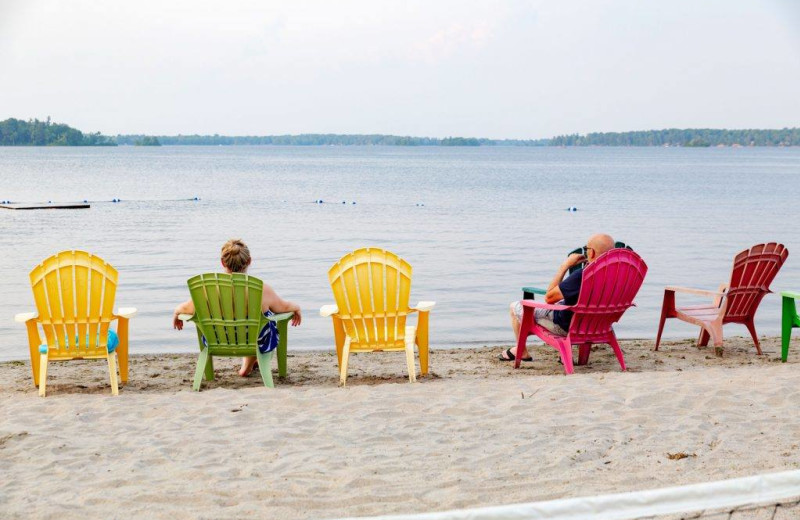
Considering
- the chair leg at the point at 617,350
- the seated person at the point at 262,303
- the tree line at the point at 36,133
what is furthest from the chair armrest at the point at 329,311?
the tree line at the point at 36,133

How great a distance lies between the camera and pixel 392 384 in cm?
688

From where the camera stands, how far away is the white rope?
2912mm

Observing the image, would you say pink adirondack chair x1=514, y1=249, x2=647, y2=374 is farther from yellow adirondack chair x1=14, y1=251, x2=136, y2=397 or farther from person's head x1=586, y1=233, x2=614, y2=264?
yellow adirondack chair x1=14, y1=251, x2=136, y2=397

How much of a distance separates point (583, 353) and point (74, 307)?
4112 mm

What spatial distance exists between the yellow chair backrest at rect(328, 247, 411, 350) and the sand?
0.38 m

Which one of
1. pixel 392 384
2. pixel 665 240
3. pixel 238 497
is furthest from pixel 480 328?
pixel 665 240

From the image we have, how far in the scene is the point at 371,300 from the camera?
7.07 m

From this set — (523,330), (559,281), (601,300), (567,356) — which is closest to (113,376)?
(523,330)

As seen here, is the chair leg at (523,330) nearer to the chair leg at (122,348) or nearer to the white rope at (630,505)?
the chair leg at (122,348)

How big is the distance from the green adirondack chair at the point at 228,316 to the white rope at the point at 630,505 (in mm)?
3805

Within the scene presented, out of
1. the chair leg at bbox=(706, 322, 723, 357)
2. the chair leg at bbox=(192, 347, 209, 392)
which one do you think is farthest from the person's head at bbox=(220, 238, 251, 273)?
the chair leg at bbox=(706, 322, 723, 357)

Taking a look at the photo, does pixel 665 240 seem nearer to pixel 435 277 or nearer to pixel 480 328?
pixel 435 277

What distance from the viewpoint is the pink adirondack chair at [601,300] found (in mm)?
7219

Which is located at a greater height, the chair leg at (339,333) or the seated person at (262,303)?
the seated person at (262,303)
